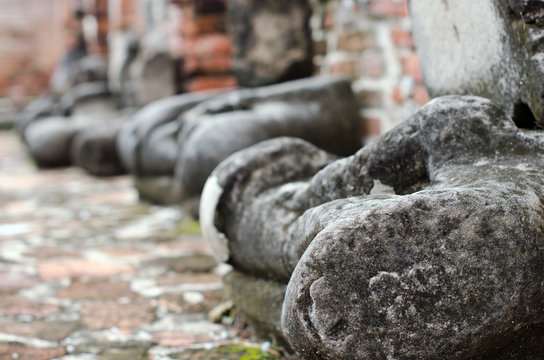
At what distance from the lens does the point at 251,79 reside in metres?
3.32

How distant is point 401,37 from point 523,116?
1259 mm

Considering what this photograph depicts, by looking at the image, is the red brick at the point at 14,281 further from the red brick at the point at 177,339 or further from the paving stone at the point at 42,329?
the red brick at the point at 177,339

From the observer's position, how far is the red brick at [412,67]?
89.4 inches

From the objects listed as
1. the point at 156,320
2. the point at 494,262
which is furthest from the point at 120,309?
the point at 494,262

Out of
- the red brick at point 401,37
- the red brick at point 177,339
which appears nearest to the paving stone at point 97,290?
the red brick at point 177,339

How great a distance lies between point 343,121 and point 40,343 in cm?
176

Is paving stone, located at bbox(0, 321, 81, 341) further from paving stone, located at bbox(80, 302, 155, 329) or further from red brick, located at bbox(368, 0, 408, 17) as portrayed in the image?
red brick, located at bbox(368, 0, 408, 17)

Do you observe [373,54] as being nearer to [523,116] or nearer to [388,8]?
[388,8]

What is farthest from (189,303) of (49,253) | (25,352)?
(49,253)

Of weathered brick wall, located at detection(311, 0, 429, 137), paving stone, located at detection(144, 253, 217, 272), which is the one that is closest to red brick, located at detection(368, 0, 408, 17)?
weathered brick wall, located at detection(311, 0, 429, 137)

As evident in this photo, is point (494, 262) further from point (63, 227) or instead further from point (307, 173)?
point (63, 227)

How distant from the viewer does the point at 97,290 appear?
1.96 metres

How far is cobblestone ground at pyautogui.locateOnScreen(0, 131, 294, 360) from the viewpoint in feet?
4.75

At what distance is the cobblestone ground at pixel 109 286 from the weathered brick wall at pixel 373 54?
107 cm
